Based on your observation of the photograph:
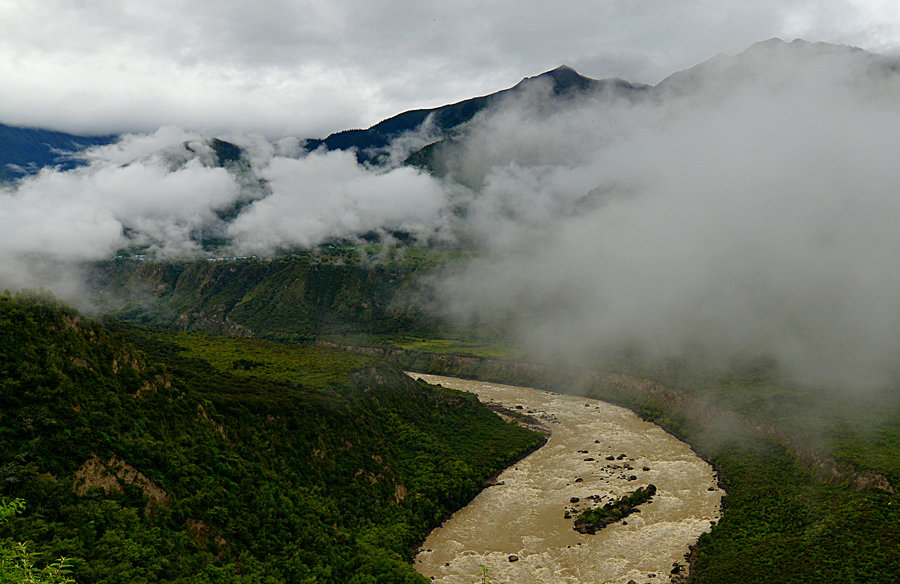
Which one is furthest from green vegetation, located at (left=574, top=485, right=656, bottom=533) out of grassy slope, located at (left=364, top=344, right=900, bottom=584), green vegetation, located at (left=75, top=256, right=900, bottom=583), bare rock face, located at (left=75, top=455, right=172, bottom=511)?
bare rock face, located at (left=75, top=455, right=172, bottom=511)

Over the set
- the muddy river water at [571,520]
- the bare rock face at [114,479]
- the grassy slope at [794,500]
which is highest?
the bare rock face at [114,479]

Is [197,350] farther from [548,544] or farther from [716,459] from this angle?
[716,459]

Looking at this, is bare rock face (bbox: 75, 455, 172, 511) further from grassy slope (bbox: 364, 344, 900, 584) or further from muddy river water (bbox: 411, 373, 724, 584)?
grassy slope (bbox: 364, 344, 900, 584)

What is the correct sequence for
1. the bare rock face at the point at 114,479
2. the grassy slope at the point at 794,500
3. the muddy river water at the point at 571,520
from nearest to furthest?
the bare rock face at the point at 114,479 → the grassy slope at the point at 794,500 → the muddy river water at the point at 571,520

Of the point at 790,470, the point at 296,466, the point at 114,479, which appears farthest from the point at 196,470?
the point at 790,470

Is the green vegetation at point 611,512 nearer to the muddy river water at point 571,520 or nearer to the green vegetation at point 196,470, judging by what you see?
the muddy river water at point 571,520

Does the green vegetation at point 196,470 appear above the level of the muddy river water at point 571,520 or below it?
above

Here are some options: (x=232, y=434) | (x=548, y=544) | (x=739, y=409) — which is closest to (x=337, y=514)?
(x=232, y=434)

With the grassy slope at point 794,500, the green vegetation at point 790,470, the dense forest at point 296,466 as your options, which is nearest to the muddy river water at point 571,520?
the dense forest at point 296,466
